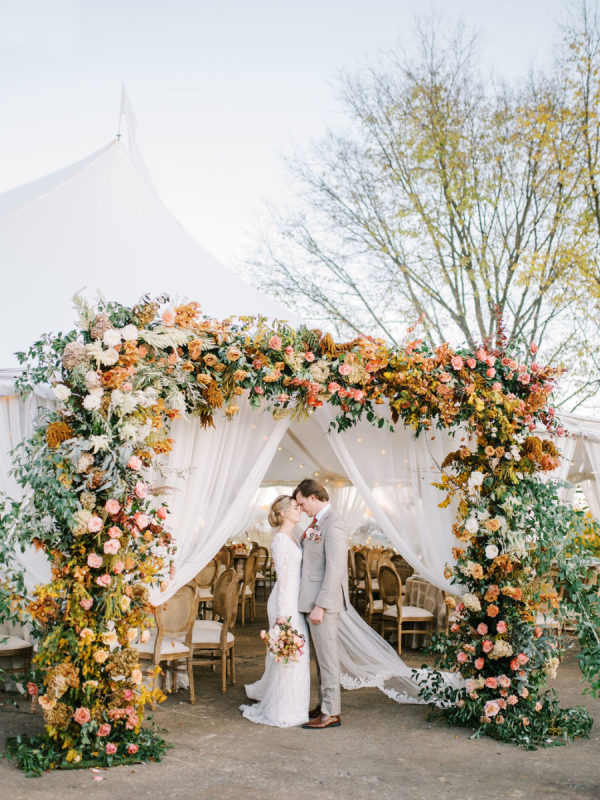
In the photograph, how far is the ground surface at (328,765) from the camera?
13.4ft

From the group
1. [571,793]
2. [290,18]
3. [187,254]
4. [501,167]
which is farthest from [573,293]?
[571,793]

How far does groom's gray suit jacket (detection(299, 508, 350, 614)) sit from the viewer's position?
5352 mm

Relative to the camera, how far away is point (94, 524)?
442cm

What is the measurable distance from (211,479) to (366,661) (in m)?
2.59

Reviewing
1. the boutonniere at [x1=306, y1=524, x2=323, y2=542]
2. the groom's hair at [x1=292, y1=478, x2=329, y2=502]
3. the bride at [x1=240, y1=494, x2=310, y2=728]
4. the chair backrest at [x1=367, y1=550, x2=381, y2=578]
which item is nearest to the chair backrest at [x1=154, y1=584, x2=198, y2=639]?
the bride at [x1=240, y1=494, x2=310, y2=728]

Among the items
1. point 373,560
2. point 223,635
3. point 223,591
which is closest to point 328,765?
point 223,635

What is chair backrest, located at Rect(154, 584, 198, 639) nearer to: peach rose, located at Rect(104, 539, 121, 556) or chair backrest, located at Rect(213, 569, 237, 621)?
chair backrest, located at Rect(213, 569, 237, 621)

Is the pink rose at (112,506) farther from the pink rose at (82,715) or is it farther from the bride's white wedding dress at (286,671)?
the bride's white wedding dress at (286,671)

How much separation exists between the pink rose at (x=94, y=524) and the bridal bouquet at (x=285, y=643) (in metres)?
1.57

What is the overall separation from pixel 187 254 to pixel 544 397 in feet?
13.4

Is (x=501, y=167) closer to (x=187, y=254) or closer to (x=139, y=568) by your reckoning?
(x=187, y=254)

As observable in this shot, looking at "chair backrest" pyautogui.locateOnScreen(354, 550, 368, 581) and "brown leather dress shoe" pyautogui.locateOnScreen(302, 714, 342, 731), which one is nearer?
"brown leather dress shoe" pyautogui.locateOnScreen(302, 714, 342, 731)

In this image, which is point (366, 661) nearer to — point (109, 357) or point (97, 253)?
point (109, 357)

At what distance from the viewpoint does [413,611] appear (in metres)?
8.27
